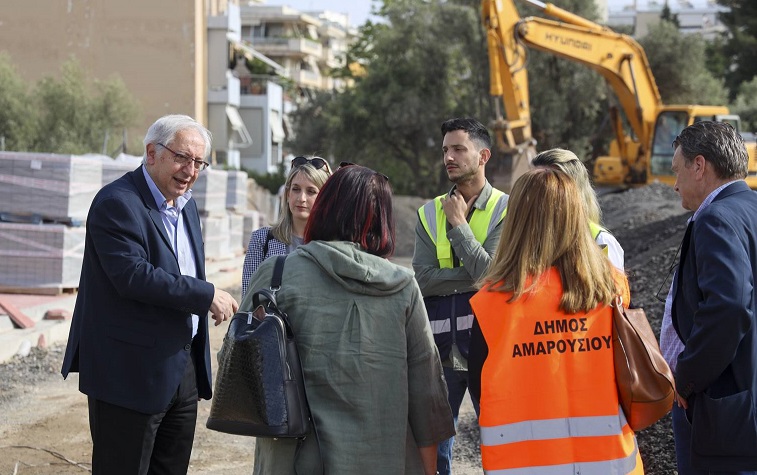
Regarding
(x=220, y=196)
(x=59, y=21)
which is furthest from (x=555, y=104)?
(x=220, y=196)

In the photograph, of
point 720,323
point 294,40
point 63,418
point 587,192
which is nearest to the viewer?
point 720,323

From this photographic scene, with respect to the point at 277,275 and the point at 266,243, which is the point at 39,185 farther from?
the point at 277,275

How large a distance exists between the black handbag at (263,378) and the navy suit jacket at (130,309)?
0.81 metres

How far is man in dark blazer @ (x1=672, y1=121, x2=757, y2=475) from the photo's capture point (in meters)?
3.56

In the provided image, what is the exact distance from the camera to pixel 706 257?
142 inches

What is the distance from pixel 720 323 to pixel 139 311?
7.17 ft

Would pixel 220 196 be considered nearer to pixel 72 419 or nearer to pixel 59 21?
pixel 72 419

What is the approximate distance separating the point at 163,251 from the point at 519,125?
69.2ft

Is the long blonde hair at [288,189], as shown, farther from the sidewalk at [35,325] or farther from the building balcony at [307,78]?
the building balcony at [307,78]

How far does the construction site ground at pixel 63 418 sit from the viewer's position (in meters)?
6.71

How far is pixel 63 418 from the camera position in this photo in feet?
27.5

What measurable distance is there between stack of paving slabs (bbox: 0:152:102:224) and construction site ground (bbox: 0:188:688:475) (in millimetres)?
1123

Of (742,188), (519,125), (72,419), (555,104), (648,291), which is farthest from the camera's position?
(555,104)

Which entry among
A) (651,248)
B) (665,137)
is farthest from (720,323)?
(665,137)
